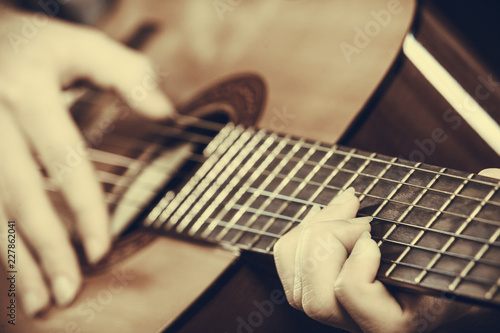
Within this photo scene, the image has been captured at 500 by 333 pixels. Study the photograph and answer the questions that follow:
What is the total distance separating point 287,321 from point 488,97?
45 cm

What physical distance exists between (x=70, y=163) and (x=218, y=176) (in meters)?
0.26

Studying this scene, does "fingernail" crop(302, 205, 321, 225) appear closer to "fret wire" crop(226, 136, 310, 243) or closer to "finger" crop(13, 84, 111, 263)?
"fret wire" crop(226, 136, 310, 243)

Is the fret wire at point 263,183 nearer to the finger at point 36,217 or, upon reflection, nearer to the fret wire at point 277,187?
the fret wire at point 277,187

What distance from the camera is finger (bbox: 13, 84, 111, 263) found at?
61 centimetres

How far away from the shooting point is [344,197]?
0.44 m

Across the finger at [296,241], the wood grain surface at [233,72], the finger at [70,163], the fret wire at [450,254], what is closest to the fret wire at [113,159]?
the finger at [70,163]

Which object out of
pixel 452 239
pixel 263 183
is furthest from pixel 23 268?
pixel 452 239

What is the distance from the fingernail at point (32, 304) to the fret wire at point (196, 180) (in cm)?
20

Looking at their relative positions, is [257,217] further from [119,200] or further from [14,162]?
[14,162]

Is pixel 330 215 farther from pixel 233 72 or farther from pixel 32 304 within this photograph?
pixel 32 304

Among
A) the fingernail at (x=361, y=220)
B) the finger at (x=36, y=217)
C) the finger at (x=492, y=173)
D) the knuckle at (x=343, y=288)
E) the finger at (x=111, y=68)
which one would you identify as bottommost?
the finger at (x=36, y=217)

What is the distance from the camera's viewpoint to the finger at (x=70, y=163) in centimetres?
61

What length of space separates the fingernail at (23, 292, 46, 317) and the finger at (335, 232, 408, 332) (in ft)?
1.52

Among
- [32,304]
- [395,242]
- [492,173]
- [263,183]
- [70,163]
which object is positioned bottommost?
[32,304]
